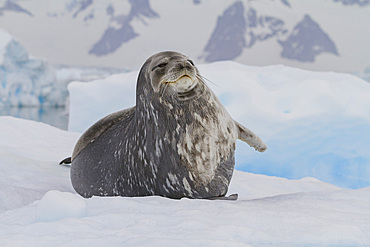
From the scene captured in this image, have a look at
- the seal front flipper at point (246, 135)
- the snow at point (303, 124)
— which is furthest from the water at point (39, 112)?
the seal front flipper at point (246, 135)

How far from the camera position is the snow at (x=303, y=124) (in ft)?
19.7

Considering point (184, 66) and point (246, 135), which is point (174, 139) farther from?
point (246, 135)

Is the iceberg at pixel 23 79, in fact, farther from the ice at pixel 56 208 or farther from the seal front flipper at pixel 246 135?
the ice at pixel 56 208

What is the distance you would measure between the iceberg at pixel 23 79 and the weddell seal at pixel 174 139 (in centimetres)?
1506

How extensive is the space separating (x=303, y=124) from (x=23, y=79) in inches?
568

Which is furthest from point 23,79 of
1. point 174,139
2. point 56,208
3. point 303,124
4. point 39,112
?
point 56,208

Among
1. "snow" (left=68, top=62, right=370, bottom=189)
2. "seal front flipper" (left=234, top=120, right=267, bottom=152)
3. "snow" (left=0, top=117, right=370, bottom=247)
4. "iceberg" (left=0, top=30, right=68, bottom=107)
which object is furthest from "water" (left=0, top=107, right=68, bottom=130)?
"snow" (left=0, top=117, right=370, bottom=247)

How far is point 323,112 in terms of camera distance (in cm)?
598

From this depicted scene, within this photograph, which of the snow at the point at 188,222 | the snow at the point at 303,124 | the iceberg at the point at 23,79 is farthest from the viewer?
the iceberg at the point at 23,79

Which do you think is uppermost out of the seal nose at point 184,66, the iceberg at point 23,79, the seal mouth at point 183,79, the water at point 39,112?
the iceberg at point 23,79

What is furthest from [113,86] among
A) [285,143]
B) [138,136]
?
[138,136]

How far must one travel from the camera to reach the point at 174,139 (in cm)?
193

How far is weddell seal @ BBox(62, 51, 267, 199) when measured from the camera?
1.88 m

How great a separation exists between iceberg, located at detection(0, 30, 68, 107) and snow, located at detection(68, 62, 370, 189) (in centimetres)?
1081
